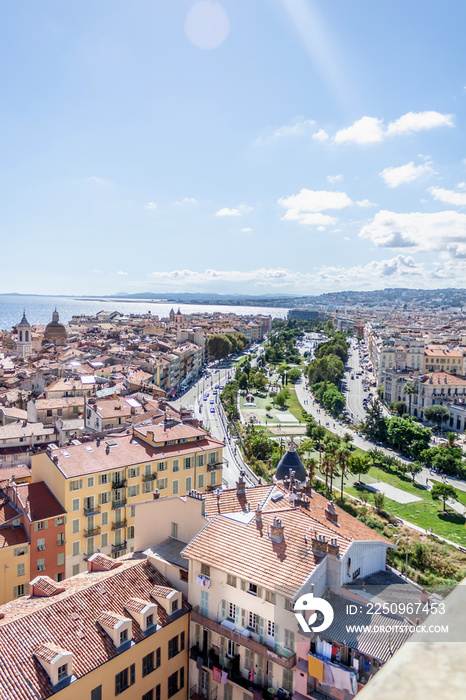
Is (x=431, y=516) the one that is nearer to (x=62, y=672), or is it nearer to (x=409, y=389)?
(x=62, y=672)

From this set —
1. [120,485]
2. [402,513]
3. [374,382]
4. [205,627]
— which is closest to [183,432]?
[120,485]

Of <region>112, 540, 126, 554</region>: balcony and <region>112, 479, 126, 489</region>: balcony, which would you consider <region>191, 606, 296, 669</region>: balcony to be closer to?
<region>112, 479, 126, 489</region>: balcony

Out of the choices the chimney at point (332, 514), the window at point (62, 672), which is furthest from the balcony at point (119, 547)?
the window at point (62, 672)

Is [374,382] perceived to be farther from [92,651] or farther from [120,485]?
[92,651]

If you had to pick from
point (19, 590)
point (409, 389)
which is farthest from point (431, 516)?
point (409, 389)

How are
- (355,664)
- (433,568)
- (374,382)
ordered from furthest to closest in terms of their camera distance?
(374,382) → (433,568) → (355,664)

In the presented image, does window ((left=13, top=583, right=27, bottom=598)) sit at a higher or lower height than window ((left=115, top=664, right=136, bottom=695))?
lower

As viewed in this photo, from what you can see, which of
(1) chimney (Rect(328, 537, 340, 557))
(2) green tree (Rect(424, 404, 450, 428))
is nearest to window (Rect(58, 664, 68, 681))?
(1) chimney (Rect(328, 537, 340, 557))
